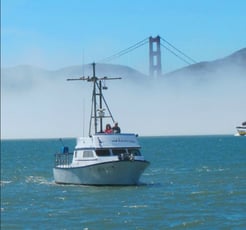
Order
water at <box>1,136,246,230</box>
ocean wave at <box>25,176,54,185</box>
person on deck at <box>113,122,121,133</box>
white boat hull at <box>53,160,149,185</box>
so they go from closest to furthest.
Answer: water at <box>1,136,246,230</box> → white boat hull at <box>53,160,149,185</box> → person on deck at <box>113,122,121,133</box> → ocean wave at <box>25,176,54,185</box>

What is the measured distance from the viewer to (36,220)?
A: 36.5 m

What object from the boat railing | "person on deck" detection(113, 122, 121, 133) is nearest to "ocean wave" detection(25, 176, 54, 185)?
the boat railing

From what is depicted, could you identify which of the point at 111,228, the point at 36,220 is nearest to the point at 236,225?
A: the point at 111,228

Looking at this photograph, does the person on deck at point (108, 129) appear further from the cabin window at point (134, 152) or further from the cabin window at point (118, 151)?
the cabin window at point (134, 152)

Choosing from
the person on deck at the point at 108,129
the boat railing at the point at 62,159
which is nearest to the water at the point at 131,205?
the boat railing at the point at 62,159

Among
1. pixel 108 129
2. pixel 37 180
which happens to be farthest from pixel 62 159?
pixel 108 129

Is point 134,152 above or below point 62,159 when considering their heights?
above

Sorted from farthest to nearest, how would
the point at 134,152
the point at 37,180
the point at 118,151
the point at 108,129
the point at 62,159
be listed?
the point at 37,180, the point at 62,159, the point at 108,129, the point at 134,152, the point at 118,151

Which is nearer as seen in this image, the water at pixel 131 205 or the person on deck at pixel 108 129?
the water at pixel 131 205

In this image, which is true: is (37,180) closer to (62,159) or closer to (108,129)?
(62,159)

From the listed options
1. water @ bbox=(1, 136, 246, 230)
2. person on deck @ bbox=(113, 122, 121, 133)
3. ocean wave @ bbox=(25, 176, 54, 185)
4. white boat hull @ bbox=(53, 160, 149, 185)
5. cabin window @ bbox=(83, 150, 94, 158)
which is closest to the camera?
water @ bbox=(1, 136, 246, 230)

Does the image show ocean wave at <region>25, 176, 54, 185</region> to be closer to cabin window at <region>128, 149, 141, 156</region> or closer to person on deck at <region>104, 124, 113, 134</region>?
person on deck at <region>104, 124, 113, 134</region>

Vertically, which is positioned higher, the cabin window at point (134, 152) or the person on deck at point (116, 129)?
the person on deck at point (116, 129)

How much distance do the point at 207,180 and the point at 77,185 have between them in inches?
391
